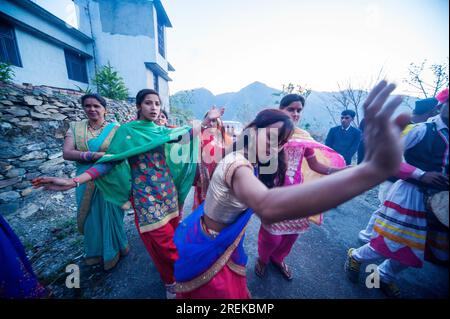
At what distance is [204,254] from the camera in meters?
1.16

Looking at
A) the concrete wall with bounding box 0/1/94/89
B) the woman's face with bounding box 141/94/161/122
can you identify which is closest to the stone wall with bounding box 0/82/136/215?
the woman's face with bounding box 141/94/161/122

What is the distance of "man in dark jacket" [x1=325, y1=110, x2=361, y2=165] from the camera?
4387 millimetres

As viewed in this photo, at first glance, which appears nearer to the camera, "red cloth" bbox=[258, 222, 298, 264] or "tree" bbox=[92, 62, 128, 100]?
"red cloth" bbox=[258, 222, 298, 264]

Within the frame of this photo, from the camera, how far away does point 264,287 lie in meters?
2.07

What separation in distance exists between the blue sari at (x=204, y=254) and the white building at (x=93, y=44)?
9.72m

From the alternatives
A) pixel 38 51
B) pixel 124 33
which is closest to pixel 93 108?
pixel 38 51

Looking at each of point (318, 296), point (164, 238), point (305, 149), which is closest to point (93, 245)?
point (164, 238)

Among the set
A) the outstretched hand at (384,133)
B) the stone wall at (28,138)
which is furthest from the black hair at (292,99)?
the stone wall at (28,138)

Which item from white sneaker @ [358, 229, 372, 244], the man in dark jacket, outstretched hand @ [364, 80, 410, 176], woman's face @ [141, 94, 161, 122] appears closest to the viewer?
outstretched hand @ [364, 80, 410, 176]

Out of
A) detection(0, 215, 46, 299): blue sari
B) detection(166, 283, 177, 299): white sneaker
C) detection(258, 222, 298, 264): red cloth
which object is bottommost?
detection(166, 283, 177, 299): white sneaker

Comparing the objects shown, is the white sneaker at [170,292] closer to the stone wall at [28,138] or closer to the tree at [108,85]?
the stone wall at [28,138]

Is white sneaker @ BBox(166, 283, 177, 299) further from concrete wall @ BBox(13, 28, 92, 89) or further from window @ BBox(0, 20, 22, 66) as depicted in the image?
window @ BBox(0, 20, 22, 66)

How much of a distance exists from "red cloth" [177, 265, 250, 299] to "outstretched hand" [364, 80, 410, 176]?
1069mm

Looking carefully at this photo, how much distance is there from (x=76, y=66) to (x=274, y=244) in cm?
1259
